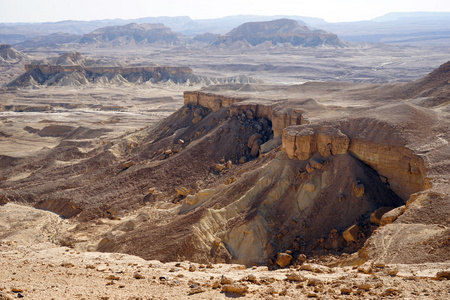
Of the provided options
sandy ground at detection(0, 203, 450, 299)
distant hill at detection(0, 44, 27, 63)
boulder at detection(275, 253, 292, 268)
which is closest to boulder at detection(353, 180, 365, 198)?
boulder at detection(275, 253, 292, 268)

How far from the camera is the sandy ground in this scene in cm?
962

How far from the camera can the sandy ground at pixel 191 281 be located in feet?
31.6

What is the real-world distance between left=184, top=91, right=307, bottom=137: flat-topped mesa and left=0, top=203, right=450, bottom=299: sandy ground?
15.4 meters

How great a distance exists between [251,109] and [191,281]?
2330 cm

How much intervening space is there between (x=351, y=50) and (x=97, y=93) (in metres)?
113

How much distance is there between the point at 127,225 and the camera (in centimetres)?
2252

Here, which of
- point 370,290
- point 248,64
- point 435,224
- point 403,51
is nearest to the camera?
point 370,290

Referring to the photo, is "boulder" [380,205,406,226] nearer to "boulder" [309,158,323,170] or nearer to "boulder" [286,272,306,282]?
"boulder" [309,158,323,170]

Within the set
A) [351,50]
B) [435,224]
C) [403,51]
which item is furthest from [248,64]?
[435,224]

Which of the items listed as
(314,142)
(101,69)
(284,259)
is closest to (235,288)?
(284,259)

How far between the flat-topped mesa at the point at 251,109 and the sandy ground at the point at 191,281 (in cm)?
1544

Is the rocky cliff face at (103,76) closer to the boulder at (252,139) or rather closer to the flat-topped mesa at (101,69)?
the flat-topped mesa at (101,69)

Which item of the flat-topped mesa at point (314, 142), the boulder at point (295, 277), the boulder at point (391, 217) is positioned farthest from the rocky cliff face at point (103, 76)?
the boulder at point (295, 277)

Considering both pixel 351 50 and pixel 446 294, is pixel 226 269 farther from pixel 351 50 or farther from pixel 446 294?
pixel 351 50
